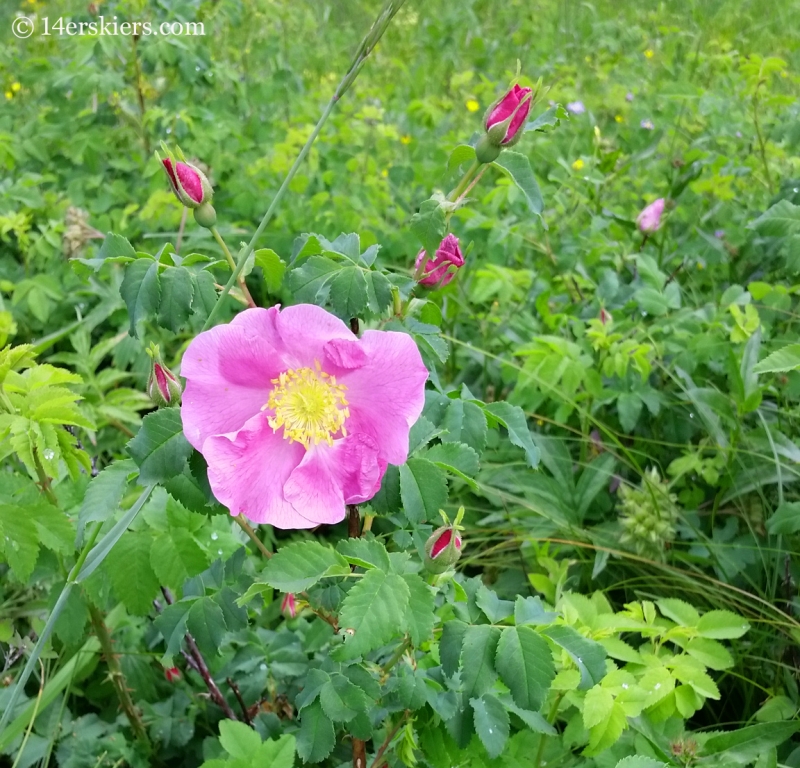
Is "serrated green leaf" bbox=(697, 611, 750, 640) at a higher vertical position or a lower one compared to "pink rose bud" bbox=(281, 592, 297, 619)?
higher

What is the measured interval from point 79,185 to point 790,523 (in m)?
2.49

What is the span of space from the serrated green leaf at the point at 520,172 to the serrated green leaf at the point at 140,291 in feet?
1.55

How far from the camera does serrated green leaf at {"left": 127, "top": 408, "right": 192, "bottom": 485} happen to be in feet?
2.77

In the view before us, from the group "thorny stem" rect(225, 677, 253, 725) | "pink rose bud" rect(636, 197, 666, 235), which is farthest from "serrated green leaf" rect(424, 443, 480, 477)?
"pink rose bud" rect(636, 197, 666, 235)

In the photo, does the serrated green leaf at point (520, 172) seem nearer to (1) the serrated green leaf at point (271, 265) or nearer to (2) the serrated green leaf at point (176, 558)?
(1) the serrated green leaf at point (271, 265)

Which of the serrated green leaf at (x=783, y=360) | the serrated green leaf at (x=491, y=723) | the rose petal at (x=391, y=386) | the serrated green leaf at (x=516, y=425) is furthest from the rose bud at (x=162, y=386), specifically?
the serrated green leaf at (x=783, y=360)

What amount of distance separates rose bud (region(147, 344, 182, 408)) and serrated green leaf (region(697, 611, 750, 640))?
0.99 meters

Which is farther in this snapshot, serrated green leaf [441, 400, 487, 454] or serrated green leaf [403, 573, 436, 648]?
serrated green leaf [441, 400, 487, 454]

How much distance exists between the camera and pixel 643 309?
1947 mm

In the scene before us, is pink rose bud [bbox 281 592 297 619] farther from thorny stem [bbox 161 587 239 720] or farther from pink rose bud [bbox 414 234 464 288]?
pink rose bud [bbox 414 234 464 288]

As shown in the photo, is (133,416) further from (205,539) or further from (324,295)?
(324,295)

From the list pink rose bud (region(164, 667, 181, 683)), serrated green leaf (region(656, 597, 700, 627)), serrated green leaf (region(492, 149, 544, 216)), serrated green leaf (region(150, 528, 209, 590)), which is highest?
serrated green leaf (region(492, 149, 544, 216))

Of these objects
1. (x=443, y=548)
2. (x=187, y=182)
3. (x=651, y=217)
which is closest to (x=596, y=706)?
(x=443, y=548)

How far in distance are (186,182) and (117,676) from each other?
38.1 inches
